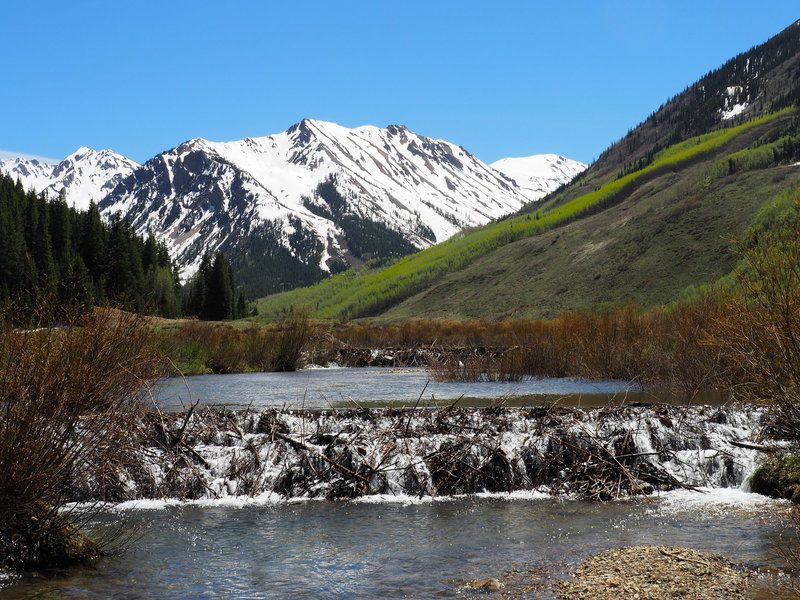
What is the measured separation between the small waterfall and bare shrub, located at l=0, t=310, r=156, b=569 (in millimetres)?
4532

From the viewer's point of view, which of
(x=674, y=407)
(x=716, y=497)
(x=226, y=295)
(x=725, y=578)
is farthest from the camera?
(x=226, y=295)

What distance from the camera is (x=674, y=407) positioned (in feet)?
65.2

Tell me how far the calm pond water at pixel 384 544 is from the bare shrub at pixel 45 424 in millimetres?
603

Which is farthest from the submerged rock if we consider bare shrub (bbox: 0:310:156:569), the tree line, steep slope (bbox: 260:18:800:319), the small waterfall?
steep slope (bbox: 260:18:800:319)

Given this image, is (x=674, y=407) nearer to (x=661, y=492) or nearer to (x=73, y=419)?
(x=661, y=492)

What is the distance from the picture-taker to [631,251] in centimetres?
12688

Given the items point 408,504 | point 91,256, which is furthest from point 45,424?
point 91,256

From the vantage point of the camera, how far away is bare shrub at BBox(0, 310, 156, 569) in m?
8.59

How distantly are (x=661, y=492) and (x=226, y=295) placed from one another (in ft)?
315

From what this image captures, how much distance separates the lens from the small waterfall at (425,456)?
610 inches

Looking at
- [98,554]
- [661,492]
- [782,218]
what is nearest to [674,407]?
[661,492]

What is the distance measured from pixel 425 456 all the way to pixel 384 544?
4.59 m

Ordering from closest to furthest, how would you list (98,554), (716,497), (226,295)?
(98,554) → (716,497) → (226,295)

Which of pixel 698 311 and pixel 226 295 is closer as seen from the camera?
pixel 698 311
